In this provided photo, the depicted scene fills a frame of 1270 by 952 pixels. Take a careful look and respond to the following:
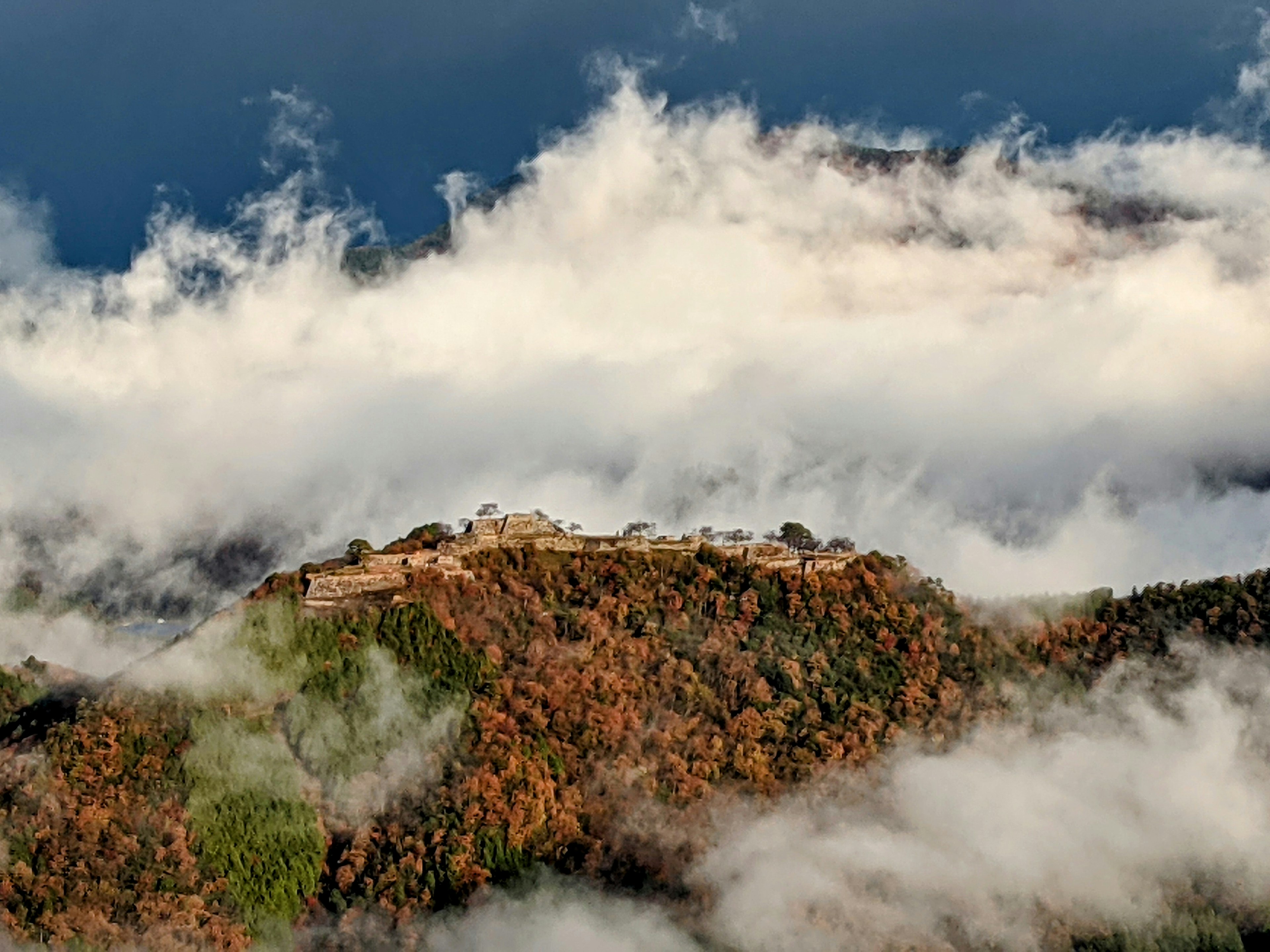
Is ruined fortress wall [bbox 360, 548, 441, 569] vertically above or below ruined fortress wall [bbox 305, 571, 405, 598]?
above

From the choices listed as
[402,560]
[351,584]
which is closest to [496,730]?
[351,584]

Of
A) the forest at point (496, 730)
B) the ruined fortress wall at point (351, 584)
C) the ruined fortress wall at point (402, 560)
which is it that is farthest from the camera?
the ruined fortress wall at point (402, 560)

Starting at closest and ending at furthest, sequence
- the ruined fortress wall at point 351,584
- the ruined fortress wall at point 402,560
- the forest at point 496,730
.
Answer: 1. the forest at point 496,730
2. the ruined fortress wall at point 351,584
3. the ruined fortress wall at point 402,560

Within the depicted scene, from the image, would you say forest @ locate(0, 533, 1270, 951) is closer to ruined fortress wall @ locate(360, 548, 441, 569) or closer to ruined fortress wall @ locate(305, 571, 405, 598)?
ruined fortress wall @ locate(305, 571, 405, 598)

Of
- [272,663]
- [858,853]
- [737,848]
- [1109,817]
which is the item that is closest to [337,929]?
[272,663]

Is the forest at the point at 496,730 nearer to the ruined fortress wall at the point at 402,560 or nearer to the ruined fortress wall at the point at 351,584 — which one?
the ruined fortress wall at the point at 351,584

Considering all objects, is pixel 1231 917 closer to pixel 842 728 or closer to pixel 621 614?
pixel 842 728

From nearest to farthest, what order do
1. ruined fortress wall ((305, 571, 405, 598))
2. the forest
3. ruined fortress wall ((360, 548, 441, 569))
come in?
the forest
ruined fortress wall ((305, 571, 405, 598))
ruined fortress wall ((360, 548, 441, 569))

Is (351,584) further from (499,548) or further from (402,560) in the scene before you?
(499,548)
